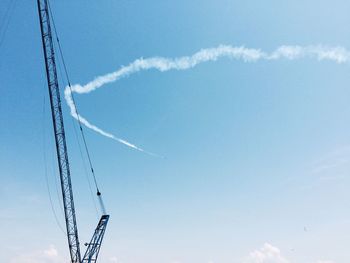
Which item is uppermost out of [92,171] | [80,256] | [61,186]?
[92,171]

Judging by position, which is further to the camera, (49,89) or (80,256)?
(80,256)

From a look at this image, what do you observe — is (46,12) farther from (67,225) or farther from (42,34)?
(67,225)

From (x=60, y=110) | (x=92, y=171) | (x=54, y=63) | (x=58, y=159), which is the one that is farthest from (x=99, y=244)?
(x=54, y=63)

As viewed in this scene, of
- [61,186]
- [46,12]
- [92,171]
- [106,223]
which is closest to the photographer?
[46,12]

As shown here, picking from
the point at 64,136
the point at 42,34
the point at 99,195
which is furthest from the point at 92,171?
the point at 42,34

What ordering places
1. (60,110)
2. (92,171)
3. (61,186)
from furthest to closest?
1. (92,171)
2. (61,186)
3. (60,110)

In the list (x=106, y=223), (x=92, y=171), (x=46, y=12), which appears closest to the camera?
(x=46, y=12)

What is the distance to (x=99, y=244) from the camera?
10844 centimetres

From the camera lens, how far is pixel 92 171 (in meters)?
96.4

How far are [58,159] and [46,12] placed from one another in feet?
121

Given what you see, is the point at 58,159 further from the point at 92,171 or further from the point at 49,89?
the point at 49,89

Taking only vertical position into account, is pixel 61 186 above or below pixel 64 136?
below

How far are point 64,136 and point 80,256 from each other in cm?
4054

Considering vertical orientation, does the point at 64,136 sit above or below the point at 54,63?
below
